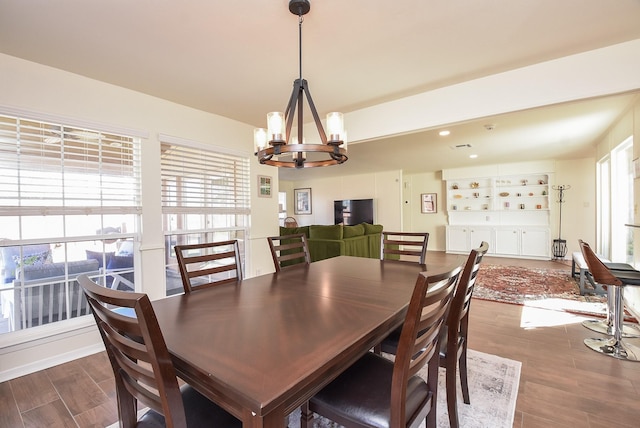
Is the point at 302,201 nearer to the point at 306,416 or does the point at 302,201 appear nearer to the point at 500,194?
the point at 500,194

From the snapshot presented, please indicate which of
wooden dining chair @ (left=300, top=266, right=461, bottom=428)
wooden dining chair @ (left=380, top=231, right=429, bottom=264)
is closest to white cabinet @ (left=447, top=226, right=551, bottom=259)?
wooden dining chair @ (left=380, top=231, right=429, bottom=264)

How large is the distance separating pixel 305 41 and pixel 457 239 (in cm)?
715

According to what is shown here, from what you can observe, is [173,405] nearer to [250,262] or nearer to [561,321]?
[250,262]

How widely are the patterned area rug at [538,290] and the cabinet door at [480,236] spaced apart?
1.63m

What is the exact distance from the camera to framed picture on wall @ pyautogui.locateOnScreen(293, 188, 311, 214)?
927cm

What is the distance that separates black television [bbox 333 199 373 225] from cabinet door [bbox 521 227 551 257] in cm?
367

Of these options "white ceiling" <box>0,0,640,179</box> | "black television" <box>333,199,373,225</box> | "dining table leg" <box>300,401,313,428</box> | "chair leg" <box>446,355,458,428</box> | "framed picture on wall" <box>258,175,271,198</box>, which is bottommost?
"chair leg" <box>446,355,458,428</box>

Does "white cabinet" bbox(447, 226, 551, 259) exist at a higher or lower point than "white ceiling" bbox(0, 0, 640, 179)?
lower

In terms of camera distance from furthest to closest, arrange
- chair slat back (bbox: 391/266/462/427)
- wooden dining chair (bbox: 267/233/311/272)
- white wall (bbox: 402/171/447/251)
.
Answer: white wall (bbox: 402/171/447/251) → wooden dining chair (bbox: 267/233/311/272) → chair slat back (bbox: 391/266/462/427)

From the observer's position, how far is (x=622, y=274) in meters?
2.48

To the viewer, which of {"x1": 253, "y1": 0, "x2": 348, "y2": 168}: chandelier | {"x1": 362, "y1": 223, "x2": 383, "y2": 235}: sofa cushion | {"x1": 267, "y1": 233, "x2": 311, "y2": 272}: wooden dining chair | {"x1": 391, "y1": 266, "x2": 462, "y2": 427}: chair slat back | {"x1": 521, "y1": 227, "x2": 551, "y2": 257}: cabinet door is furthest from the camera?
{"x1": 521, "y1": 227, "x2": 551, "y2": 257}: cabinet door

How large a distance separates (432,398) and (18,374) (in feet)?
9.68

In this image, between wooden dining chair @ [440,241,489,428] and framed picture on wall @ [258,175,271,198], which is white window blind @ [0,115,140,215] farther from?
wooden dining chair @ [440,241,489,428]

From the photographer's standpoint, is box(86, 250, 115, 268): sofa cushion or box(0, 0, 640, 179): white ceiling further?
box(86, 250, 115, 268): sofa cushion
